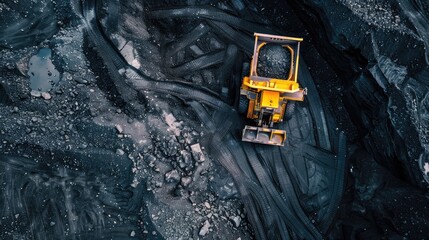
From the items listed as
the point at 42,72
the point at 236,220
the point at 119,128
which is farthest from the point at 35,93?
the point at 236,220

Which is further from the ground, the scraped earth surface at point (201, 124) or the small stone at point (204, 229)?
the scraped earth surface at point (201, 124)

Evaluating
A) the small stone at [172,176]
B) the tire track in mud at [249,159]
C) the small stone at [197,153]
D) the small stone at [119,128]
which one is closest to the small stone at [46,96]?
the tire track in mud at [249,159]

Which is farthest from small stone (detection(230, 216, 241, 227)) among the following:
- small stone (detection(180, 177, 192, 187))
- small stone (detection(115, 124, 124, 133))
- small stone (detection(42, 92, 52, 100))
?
small stone (detection(42, 92, 52, 100))

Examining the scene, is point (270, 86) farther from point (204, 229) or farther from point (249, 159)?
point (204, 229)

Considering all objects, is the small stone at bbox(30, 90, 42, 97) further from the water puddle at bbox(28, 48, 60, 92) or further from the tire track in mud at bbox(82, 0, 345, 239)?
the tire track in mud at bbox(82, 0, 345, 239)

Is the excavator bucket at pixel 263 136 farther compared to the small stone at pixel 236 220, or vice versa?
the excavator bucket at pixel 263 136

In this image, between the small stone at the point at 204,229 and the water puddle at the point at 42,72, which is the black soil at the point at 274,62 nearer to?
the small stone at the point at 204,229

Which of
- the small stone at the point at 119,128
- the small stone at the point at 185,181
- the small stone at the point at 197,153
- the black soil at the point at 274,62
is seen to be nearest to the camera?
the small stone at the point at 119,128
